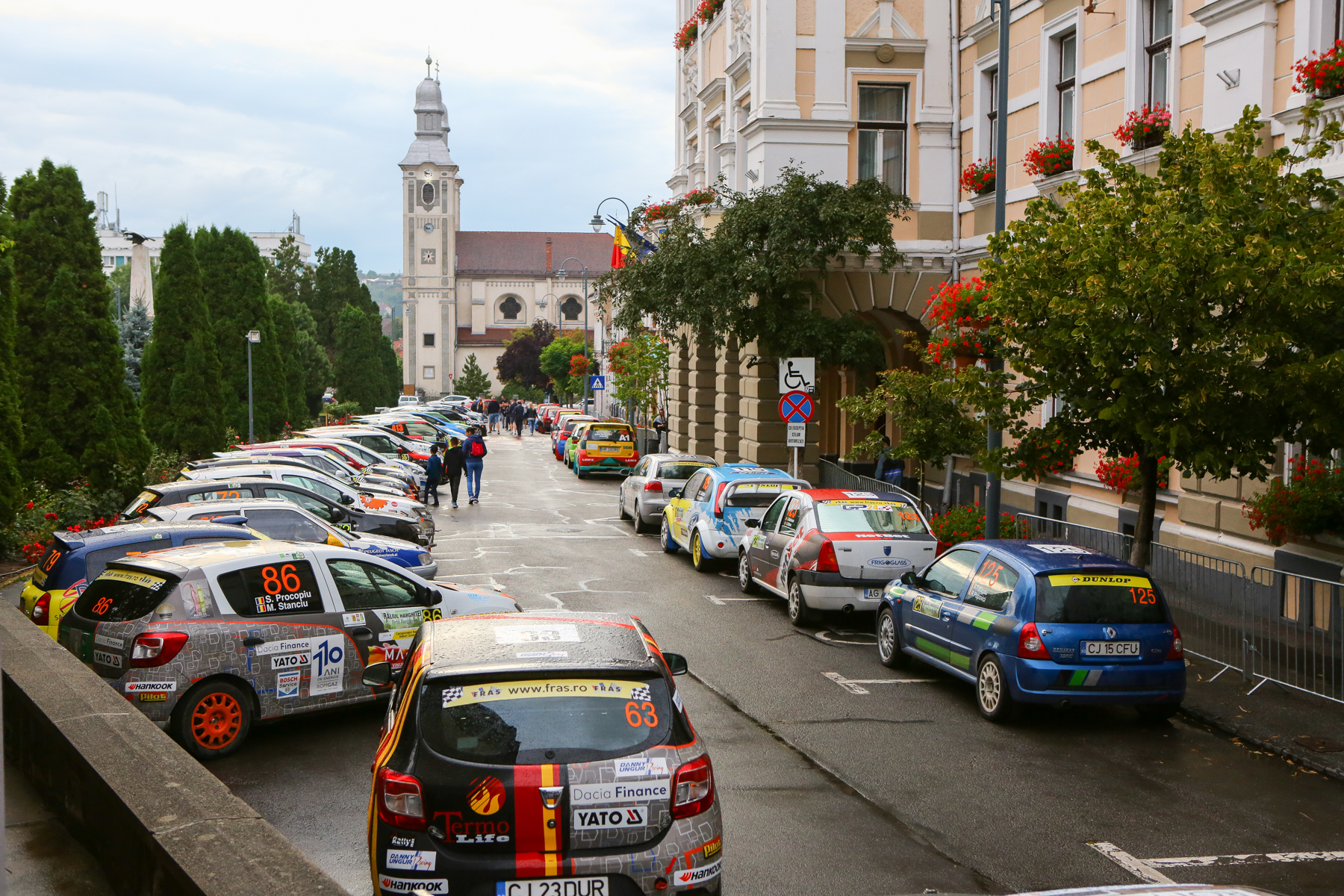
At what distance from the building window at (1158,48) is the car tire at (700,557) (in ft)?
30.6

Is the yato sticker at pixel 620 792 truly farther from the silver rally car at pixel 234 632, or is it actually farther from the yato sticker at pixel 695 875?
the silver rally car at pixel 234 632

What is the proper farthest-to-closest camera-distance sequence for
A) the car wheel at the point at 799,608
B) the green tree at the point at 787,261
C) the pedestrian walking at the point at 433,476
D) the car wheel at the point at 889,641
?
the pedestrian walking at the point at 433,476
the green tree at the point at 787,261
the car wheel at the point at 799,608
the car wheel at the point at 889,641

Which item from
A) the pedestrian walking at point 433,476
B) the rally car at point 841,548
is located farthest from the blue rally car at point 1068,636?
the pedestrian walking at point 433,476

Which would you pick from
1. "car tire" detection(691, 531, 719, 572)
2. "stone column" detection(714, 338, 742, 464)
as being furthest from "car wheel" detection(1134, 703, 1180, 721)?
"stone column" detection(714, 338, 742, 464)

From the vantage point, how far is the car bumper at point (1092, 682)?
10195 mm

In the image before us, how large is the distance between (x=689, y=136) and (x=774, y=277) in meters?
15.1

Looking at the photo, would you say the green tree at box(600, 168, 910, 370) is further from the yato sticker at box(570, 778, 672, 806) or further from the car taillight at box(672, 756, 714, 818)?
the yato sticker at box(570, 778, 672, 806)

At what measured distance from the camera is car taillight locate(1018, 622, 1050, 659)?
10.2m

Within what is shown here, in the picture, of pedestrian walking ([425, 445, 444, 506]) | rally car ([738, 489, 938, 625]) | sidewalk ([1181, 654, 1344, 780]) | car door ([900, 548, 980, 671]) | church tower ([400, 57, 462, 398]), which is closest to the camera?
sidewalk ([1181, 654, 1344, 780])

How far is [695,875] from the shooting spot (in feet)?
17.7

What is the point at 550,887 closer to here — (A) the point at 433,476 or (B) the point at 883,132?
(B) the point at 883,132

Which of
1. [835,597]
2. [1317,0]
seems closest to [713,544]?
[835,597]

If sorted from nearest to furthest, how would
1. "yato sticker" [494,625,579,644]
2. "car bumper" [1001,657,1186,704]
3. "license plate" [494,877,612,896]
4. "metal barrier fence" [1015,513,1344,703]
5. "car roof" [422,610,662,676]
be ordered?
"license plate" [494,877,612,896] < "car roof" [422,610,662,676] < "yato sticker" [494,625,579,644] < "car bumper" [1001,657,1186,704] < "metal barrier fence" [1015,513,1344,703]

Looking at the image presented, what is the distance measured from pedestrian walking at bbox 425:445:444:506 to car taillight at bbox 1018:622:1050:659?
68.9 ft
